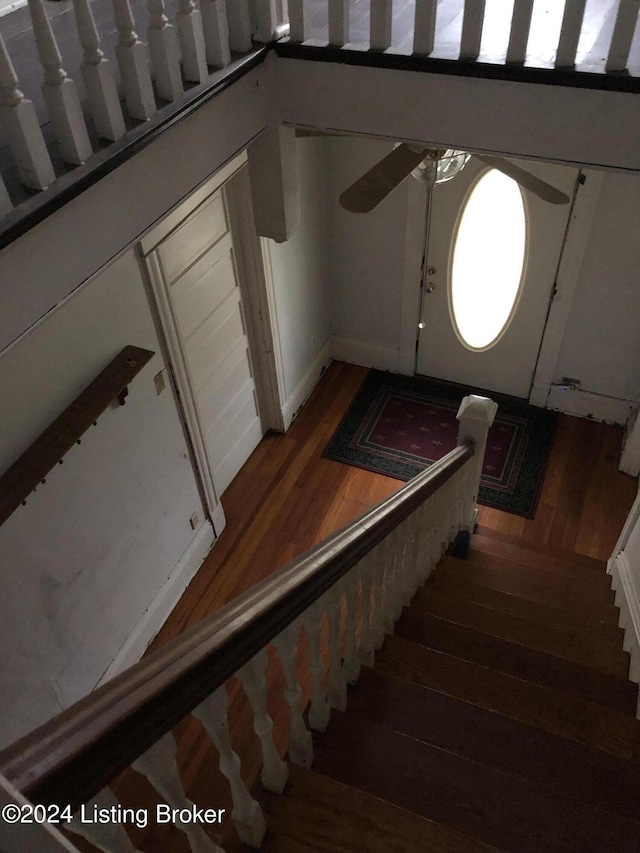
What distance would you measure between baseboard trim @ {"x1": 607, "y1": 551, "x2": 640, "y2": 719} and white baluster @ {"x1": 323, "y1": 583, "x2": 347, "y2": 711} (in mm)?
1169

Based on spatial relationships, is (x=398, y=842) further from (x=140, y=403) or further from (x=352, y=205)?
(x=140, y=403)

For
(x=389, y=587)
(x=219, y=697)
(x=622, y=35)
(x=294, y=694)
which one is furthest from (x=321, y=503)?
(x=219, y=697)

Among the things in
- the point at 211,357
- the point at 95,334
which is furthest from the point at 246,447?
the point at 95,334

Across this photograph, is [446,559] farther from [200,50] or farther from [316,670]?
[200,50]

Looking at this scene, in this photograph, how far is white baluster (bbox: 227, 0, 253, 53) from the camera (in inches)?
66.2

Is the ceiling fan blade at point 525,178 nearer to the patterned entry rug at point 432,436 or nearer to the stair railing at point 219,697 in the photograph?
the stair railing at point 219,697

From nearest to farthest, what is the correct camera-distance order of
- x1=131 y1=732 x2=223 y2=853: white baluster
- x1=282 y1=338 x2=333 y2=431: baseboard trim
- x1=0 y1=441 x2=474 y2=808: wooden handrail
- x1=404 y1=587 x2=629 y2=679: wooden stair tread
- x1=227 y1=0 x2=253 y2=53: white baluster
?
x1=0 y1=441 x2=474 y2=808: wooden handrail < x1=131 y1=732 x2=223 y2=853: white baluster < x1=227 y1=0 x2=253 y2=53: white baluster < x1=404 y1=587 x2=629 y2=679: wooden stair tread < x1=282 y1=338 x2=333 y2=431: baseboard trim

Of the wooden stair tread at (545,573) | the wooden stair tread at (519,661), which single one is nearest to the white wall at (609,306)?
the wooden stair tread at (545,573)

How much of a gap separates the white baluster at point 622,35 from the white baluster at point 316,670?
4.66 ft

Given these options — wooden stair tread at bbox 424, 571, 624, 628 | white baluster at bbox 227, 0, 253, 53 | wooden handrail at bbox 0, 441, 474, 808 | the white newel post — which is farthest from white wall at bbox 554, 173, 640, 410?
wooden handrail at bbox 0, 441, 474, 808

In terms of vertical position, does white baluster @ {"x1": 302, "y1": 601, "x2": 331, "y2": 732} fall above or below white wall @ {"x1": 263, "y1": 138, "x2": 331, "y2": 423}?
above

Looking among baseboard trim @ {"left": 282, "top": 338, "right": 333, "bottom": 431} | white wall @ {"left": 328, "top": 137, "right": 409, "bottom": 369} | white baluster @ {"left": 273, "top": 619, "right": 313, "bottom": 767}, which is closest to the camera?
white baluster @ {"left": 273, "top": 619, "right": 313, "bottom": 767}

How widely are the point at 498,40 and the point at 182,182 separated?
905mm

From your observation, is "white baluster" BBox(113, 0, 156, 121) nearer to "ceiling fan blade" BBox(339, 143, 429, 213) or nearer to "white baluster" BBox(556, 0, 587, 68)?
"ceiling fan blade" BBox(339, 143, 429, 213)
